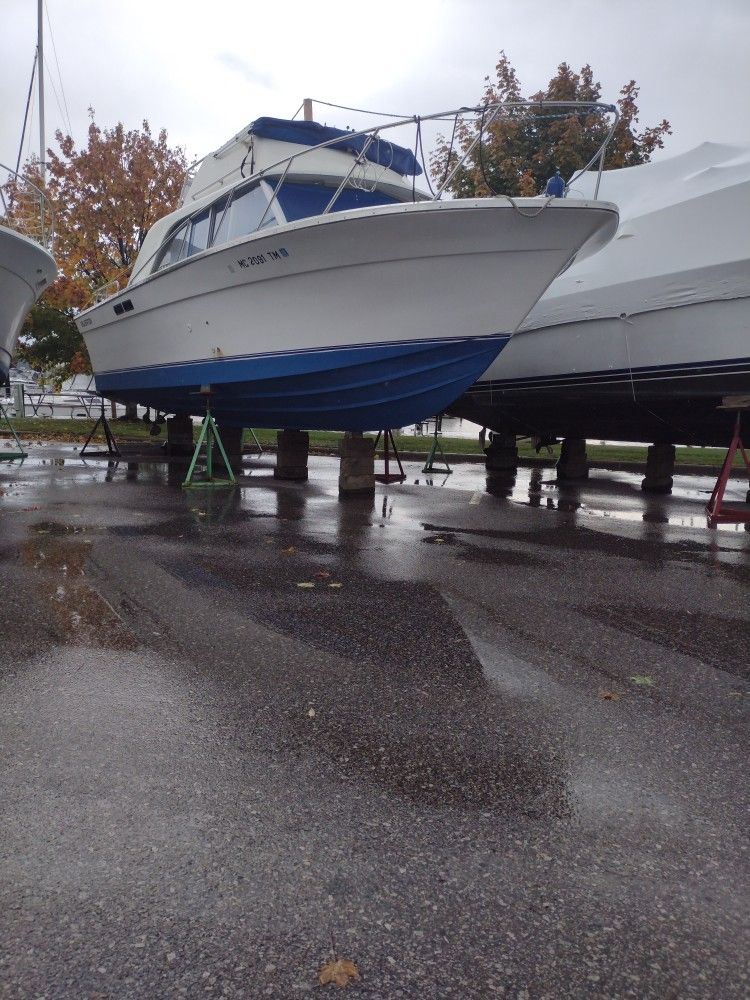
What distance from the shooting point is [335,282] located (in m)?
7.51

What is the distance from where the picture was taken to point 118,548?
5441 mm

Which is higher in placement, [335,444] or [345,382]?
[345,382]

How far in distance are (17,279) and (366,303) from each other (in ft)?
20.8

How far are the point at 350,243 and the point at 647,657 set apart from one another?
16.9ft

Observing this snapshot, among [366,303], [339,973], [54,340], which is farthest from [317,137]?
[54,340]

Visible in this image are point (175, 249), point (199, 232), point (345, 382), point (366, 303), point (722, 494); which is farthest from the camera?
point (175, 249)

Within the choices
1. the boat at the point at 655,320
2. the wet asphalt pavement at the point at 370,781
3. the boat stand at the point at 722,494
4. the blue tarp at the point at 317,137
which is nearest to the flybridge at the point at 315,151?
the blue tarp at the point at 317,137

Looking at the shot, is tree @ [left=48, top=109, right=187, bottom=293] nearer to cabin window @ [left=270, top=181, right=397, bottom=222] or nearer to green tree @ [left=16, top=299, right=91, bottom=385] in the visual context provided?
green tree @ [left=16, top=299, right=91, bottom=385]

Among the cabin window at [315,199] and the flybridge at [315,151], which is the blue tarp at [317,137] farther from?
the cabin window at [315,199]

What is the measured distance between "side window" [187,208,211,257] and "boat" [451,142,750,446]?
436cm

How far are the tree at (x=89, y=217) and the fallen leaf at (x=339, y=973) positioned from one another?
61.3 ft

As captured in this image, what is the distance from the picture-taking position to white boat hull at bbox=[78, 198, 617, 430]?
6.84 meters

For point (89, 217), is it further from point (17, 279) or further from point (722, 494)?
point (722, 494)

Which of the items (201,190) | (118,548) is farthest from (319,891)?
(201,190)
